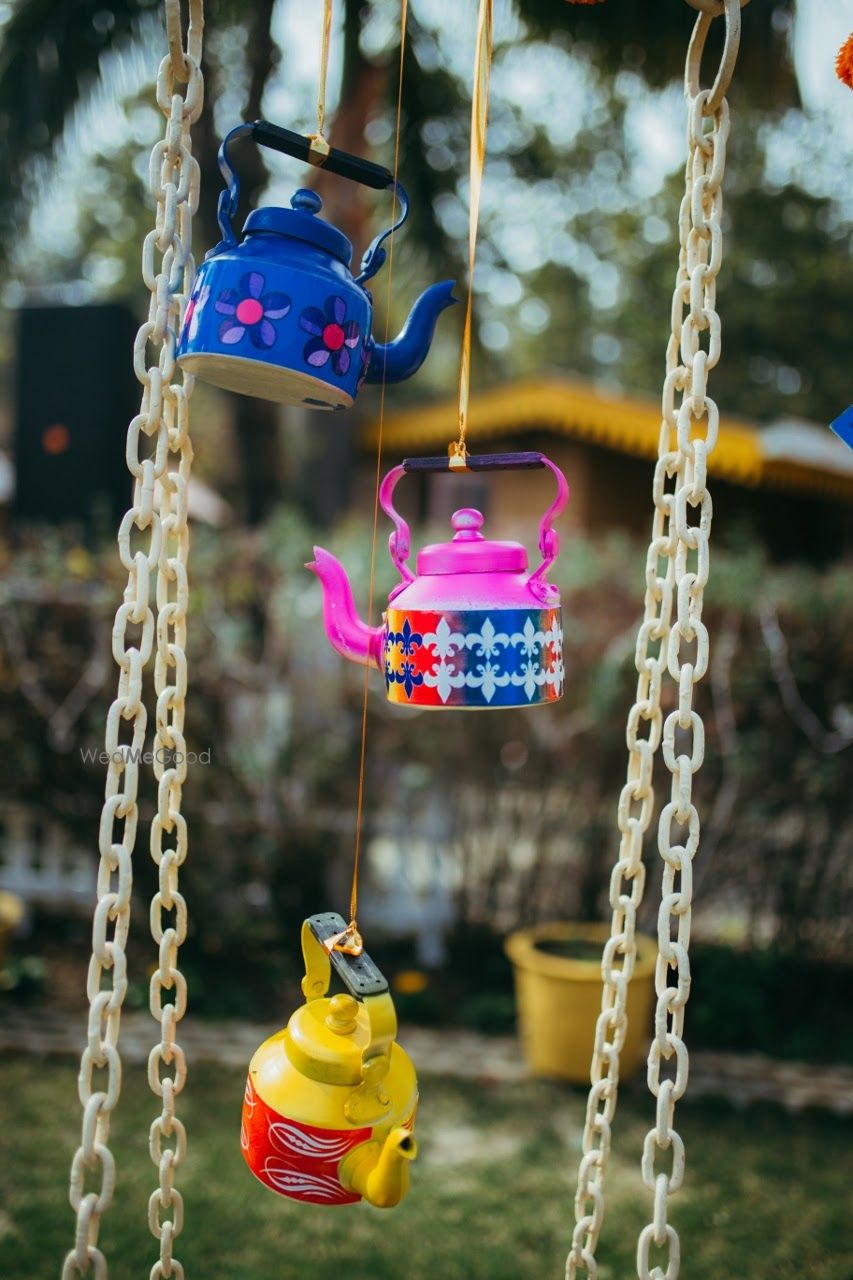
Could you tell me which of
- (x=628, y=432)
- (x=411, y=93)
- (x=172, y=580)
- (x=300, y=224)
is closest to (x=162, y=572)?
(x=172, y=580)

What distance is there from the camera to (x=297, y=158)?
4.87 feet

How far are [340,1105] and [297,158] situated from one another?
129 cm

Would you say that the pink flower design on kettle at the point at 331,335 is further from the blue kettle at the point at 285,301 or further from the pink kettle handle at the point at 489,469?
the pink kettle handle at the point at 489,469

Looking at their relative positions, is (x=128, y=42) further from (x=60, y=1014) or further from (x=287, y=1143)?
(x=287, y=1143)

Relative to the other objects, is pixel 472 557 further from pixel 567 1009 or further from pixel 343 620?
pixel 567 1009

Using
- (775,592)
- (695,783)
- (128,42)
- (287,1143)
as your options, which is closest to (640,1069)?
(695,783)

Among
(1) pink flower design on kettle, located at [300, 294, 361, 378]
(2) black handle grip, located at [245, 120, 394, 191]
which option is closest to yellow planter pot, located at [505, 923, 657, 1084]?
(1) pink flower design on kettle, located at [300, 294, 361, 378]

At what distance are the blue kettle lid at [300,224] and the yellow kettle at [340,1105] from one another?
0.98m

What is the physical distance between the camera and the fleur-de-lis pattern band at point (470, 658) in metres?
1.46

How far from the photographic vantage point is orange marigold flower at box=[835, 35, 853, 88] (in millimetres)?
1639

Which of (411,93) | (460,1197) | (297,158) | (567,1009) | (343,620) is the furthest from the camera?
(411,93)

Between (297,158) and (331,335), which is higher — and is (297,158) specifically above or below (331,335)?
above

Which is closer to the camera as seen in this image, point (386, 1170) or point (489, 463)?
point (386, 1170)

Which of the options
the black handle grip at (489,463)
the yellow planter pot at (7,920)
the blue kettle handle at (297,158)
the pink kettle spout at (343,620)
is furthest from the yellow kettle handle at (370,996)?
the yellow planter pot at (7,920)
